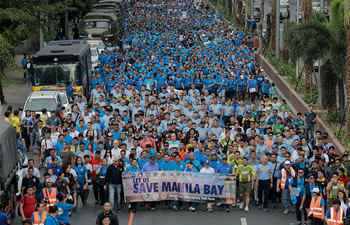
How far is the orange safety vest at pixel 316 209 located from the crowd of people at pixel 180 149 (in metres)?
0.02

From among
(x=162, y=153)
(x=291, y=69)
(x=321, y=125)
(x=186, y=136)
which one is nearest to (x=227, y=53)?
(x=291, y=69)

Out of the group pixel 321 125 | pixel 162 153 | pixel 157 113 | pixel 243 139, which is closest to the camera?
pixel 162 153

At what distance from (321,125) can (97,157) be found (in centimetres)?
1041

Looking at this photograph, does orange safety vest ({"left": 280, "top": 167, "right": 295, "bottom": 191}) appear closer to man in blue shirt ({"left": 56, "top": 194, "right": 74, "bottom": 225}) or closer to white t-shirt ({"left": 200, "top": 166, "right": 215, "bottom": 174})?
white t-shirt ({"left": 200, "top": 166, "right": 215, "bottom": 174})

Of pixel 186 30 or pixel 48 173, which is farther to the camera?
pixel 186 30

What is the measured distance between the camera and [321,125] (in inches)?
1227

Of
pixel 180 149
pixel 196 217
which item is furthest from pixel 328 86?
pixel 196 217

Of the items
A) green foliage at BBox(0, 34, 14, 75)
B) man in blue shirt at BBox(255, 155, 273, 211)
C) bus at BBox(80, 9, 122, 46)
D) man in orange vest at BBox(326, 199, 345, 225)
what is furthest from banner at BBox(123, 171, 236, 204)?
bus at BBox(80, 9, 122, 46)

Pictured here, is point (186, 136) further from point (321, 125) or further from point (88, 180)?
point (321, 125)

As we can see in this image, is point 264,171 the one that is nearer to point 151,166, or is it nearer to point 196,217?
point 196,217

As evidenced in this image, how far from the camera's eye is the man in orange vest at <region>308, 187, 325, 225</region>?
19156 mm

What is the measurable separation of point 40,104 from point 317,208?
46.2ft

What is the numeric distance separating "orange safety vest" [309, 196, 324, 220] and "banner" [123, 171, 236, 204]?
3239 millimetres

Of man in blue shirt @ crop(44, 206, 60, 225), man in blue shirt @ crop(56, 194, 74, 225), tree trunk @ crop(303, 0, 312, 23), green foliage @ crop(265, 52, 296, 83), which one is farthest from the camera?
green foliage @ crop(265, 52, 296, 83)
